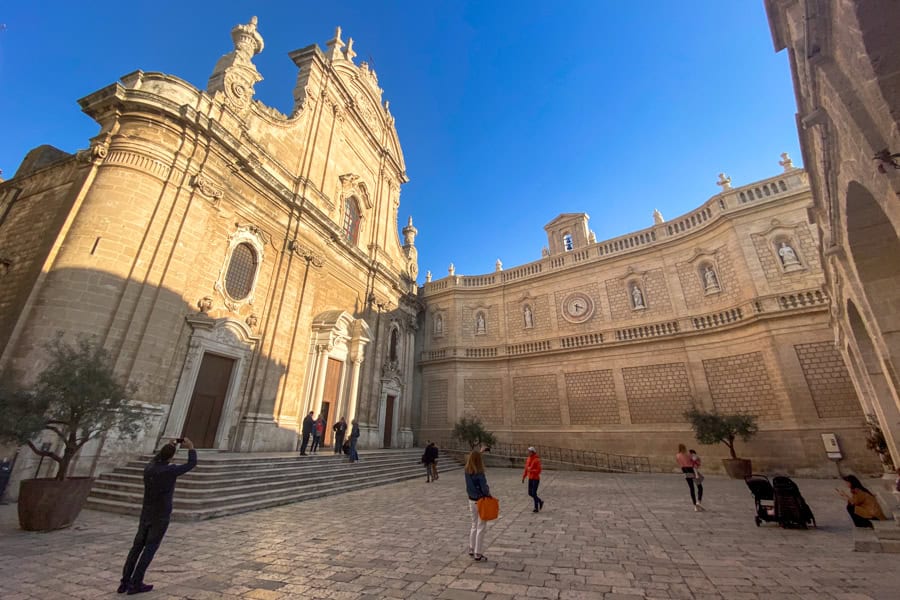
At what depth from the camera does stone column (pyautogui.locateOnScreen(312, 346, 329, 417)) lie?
1379 cm

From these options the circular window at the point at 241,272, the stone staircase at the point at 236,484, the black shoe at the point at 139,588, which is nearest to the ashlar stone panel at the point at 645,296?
the stone staircase at the point at 236,484

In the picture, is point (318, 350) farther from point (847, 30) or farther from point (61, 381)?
point (847, 30)

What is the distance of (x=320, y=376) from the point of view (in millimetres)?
14227

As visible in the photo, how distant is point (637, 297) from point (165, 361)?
18.9m

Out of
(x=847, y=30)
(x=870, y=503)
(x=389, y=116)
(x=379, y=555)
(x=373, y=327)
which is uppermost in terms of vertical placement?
(x=389, y=116)

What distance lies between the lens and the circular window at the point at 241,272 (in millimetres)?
12000

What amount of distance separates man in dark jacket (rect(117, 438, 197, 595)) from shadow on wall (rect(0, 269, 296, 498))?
620cm

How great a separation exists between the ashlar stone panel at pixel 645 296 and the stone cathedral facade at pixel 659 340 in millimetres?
53

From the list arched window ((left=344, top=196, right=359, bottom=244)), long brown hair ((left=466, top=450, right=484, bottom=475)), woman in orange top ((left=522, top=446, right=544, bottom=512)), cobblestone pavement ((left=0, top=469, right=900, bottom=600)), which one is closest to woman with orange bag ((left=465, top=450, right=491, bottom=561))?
long brown hair ((left=466, top=450, right=484, bottom=475))

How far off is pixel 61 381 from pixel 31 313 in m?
4.21

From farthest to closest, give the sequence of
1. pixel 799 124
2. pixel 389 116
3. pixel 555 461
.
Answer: pixel 389 116, pixel 555 461, pixel 799 124

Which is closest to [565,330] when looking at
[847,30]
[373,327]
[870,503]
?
[373,327]

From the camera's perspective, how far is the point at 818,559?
3.94m

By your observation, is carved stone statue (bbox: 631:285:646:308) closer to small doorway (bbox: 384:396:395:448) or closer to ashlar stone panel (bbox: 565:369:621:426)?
ashlar stone panel (bbox: 565:369:621:426)
